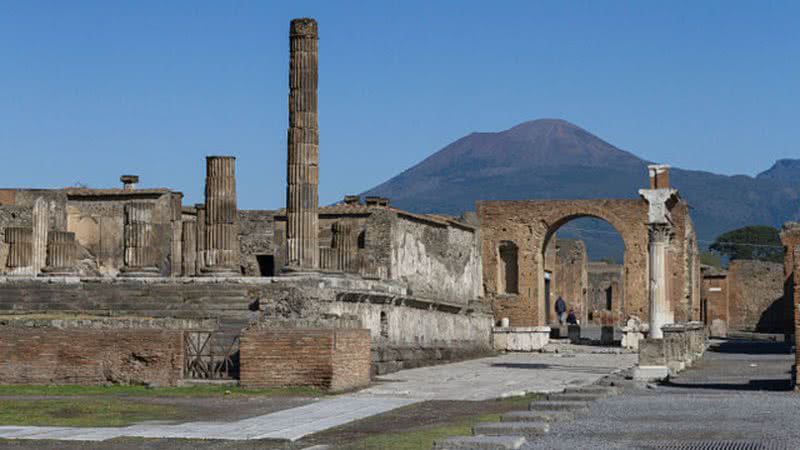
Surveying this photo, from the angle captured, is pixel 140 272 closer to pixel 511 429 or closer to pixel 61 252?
pixel 61 252

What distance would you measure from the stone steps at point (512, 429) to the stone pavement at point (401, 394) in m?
1.81

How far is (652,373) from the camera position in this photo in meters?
24.2

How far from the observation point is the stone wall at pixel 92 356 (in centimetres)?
2134

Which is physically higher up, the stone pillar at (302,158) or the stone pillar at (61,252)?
the stone pillar at (302,158)

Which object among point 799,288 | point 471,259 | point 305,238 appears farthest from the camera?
point 471,259

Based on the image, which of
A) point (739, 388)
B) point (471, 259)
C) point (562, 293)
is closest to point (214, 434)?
point (739, 388)

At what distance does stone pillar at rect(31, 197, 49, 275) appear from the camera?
34819mm

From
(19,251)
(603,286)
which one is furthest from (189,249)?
(603,286)

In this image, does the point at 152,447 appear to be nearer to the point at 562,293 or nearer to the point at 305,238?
the point at 305,238

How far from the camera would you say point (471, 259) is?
4316 cm

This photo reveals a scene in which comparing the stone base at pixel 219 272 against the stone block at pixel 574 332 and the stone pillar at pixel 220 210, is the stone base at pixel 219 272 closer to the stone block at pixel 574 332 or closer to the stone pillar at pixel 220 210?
the stone pillar at pixel 220 210

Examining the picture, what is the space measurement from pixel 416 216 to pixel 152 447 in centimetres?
2442

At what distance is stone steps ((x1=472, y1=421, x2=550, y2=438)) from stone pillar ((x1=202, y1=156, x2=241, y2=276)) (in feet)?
58.1

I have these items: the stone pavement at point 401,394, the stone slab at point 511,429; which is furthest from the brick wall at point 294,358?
the stone slab at point 511,429
